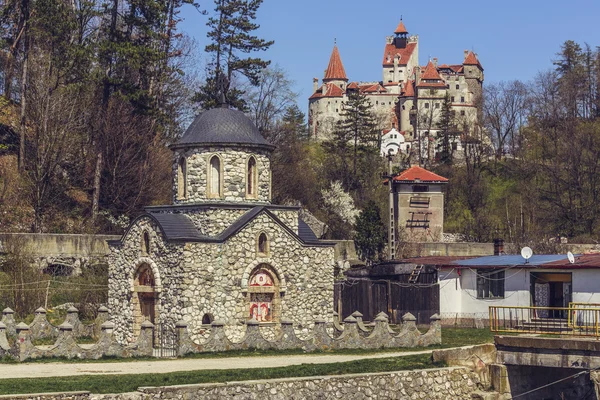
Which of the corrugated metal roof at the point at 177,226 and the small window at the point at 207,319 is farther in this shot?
the corrugated metal roof at the point at 177,226

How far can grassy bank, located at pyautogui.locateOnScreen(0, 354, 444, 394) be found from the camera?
74.9ft

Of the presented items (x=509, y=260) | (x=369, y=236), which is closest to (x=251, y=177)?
(x=509, y=260)

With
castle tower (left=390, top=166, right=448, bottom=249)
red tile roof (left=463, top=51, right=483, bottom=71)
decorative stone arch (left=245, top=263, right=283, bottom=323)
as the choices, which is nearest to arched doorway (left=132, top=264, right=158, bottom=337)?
decorative stone arch (left=245, top=263, right=283, bottom=323)

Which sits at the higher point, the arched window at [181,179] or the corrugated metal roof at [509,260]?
the arched window at [181,179]

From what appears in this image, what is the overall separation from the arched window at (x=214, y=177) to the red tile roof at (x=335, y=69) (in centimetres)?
10689

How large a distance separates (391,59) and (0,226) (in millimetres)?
99294

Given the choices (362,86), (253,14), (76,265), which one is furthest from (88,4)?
(362,86)

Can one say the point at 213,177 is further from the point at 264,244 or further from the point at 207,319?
the point at 207,319

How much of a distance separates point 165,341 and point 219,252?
10.0 feet

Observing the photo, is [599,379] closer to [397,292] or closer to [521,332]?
[521,332]

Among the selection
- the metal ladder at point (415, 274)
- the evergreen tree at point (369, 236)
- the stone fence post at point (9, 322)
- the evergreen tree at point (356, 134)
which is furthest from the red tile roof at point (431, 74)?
the stone fence post at point (9, 322)

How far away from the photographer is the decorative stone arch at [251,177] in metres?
35.4

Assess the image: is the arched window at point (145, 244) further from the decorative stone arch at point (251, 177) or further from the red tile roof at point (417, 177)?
the red tile roof at point (417, 177)

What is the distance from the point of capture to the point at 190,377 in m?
24.9
